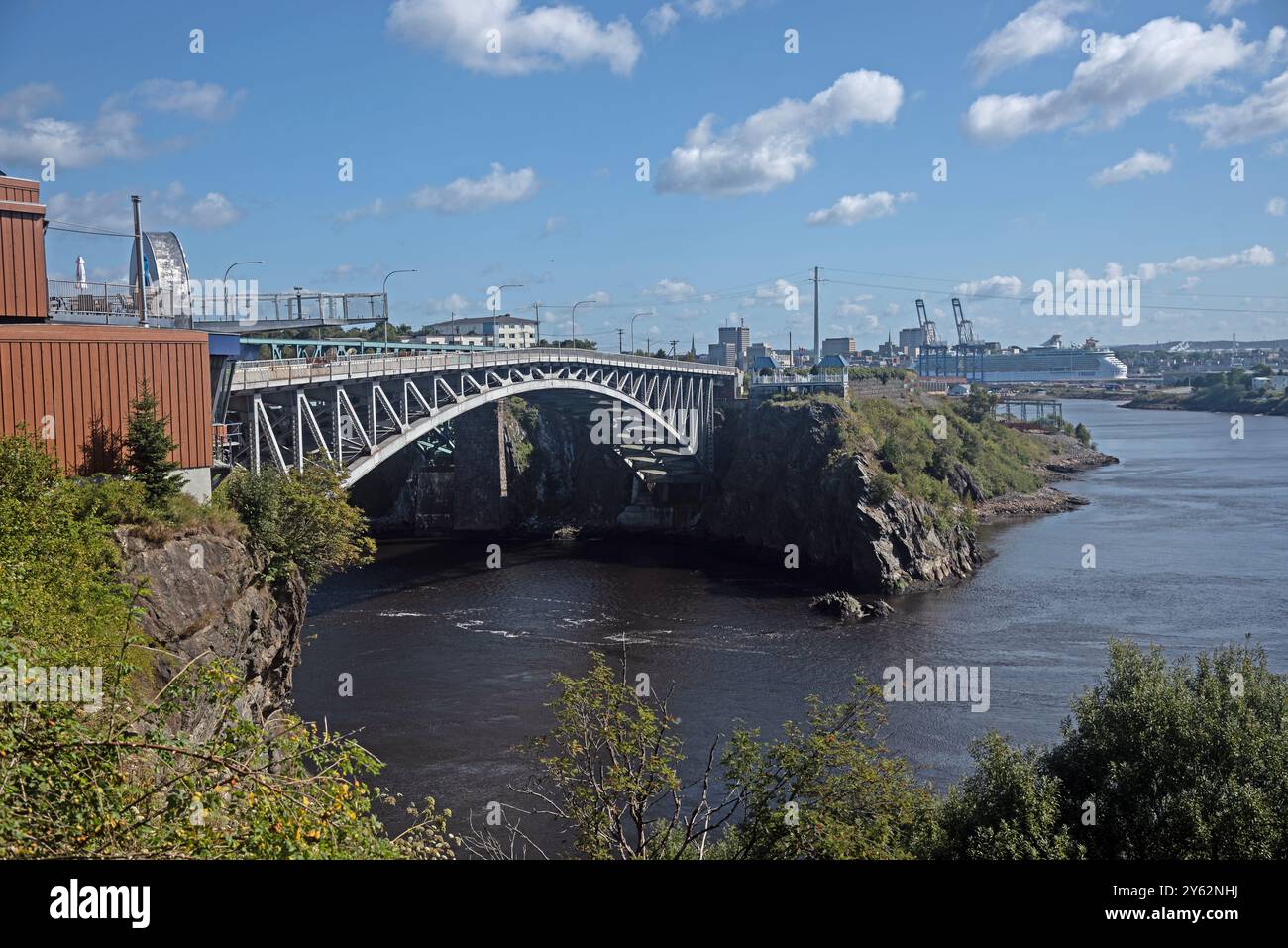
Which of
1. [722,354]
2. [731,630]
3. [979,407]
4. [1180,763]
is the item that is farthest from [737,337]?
[1180,763]

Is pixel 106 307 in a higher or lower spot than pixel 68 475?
higher

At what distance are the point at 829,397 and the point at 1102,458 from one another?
3171 cm

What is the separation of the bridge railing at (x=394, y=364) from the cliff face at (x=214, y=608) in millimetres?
5811

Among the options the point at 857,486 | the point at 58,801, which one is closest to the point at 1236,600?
the point at 857,486

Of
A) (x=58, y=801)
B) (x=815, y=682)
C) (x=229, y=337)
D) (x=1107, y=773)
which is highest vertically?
(x=229, y=337)

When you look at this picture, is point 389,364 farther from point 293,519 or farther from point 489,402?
point 489,402

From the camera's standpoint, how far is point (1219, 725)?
39.7 feet

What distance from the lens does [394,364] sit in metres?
30.3

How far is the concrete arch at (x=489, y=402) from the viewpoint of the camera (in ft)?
91.6
